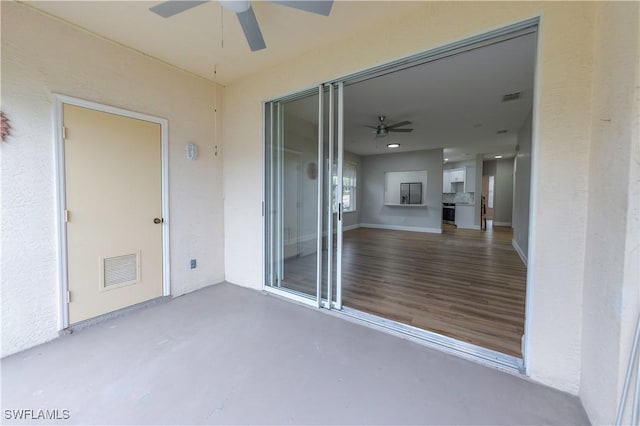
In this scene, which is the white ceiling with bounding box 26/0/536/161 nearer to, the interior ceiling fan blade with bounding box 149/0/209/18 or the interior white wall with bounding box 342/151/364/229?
the interior ceiling fan blade with bounding box 149/0/209/18

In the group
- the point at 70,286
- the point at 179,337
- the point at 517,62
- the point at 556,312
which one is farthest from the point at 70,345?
the point at 517,62

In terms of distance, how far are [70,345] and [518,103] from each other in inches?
250

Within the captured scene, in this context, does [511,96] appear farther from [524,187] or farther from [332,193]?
[332,193]

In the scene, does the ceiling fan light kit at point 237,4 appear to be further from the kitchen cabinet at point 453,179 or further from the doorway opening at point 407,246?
the kitchen cabinet at point 453,179

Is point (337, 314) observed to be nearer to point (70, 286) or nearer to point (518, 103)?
point (70, 286)

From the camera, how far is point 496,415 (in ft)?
4.70

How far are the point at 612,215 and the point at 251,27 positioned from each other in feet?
8.07

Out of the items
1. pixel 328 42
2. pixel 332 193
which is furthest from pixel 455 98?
pixel 332 193

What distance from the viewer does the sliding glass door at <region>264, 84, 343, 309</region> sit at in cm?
276

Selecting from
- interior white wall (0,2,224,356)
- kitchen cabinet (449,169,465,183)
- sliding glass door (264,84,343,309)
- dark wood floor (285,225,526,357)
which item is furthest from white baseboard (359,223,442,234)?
interior white wall (0,2,224,356)

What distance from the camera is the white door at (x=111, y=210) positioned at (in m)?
2.33

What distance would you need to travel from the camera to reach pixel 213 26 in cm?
229

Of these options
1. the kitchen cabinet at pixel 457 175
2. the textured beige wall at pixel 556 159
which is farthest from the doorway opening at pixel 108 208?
the kitchen cabinet at pixel 457 175

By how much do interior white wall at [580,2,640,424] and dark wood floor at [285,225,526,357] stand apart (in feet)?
2.41
